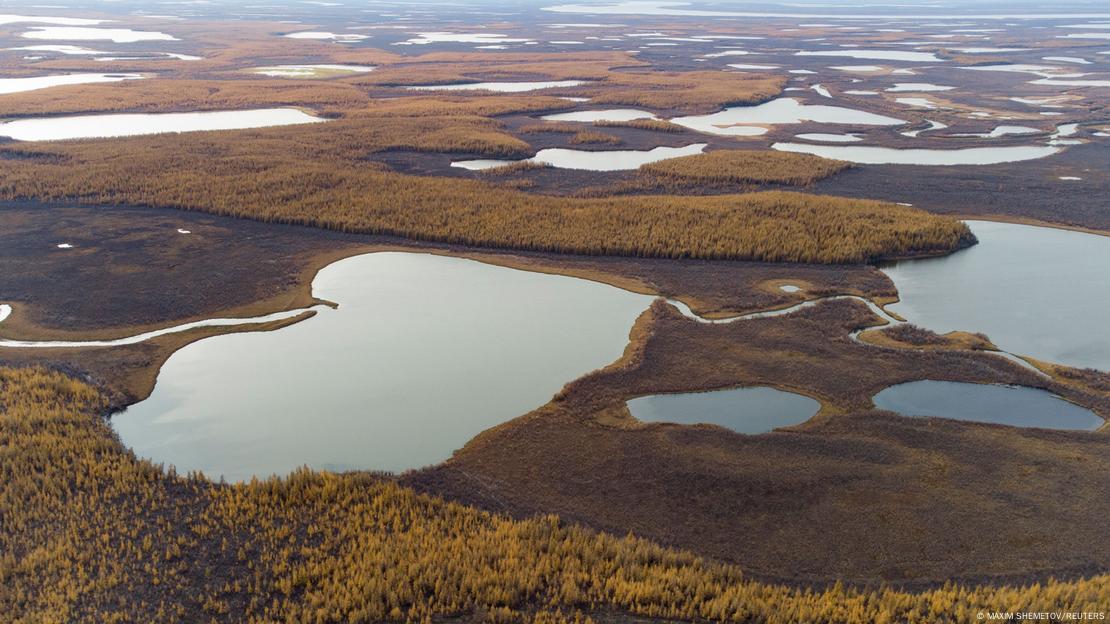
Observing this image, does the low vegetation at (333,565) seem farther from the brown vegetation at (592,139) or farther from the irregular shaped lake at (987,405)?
the brown vegetation at (592,139)

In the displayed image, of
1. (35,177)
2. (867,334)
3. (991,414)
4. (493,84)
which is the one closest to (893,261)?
(867,334)

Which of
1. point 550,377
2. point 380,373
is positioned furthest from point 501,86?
point 550,377

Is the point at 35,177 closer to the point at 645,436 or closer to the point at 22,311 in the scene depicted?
the point at 22,311

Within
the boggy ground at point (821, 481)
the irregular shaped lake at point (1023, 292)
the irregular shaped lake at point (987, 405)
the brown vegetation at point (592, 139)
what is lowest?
the boggy ground at point (821, 481)

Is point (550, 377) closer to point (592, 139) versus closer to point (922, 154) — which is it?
point (592, 139)

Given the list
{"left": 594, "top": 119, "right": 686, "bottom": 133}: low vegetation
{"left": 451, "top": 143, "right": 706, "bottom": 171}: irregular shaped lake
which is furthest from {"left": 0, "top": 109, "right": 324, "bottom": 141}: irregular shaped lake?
{"left": 594, "top": 119, "right": 686, "bottom": 133}: low vegetation

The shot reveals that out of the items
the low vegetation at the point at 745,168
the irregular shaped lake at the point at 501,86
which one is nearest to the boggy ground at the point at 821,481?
the low vegetation at the point at 745,168
